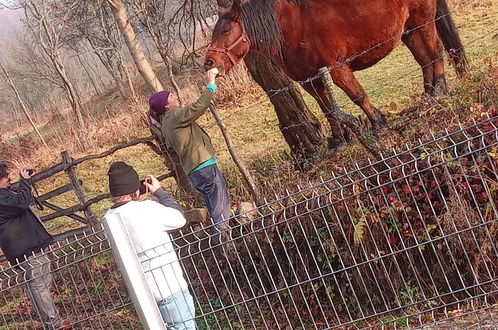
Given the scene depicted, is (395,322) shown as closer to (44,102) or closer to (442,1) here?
(442,1)

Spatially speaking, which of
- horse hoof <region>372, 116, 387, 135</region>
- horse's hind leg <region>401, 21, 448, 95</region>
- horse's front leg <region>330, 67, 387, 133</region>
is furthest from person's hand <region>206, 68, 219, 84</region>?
horse's hind leg <region>401, 21, 448, 95</region>

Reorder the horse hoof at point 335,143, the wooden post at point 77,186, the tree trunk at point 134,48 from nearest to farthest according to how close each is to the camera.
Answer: the horse hoof at point 335,143
the tree trunk at point 134,48
the wooden post at point 77,186

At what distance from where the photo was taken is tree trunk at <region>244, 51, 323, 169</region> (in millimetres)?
6754

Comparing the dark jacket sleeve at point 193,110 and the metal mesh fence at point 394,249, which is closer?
the metal mesh fence at point 394,249

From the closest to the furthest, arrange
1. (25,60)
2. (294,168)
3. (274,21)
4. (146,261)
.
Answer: (146,261) < (274,21) < (294,168) < (25,60)

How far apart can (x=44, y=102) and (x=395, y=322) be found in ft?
141

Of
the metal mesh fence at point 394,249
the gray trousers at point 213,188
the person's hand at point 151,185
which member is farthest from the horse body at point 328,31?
the person's hand at point 151,185

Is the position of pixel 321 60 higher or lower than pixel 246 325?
higher

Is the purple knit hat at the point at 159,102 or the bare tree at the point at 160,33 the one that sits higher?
the bare tree at the point at 160,33

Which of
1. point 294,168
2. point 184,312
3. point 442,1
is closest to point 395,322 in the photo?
point 184,312

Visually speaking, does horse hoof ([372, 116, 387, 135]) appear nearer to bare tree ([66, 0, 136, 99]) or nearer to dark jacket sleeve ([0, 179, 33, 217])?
dark jacket sleeve ([0, 179, 33, 217])

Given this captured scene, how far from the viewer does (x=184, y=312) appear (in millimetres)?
3879

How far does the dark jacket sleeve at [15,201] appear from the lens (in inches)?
220

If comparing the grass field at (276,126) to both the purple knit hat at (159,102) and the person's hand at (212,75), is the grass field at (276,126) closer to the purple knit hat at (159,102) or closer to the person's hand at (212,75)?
the person's hand at (212,75)
